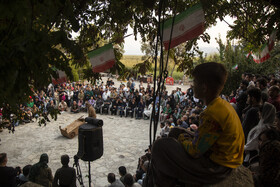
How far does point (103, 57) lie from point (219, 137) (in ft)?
9.61

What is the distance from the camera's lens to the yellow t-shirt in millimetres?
1480

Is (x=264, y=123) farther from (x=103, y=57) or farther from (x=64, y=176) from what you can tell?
(x=64, y=176)

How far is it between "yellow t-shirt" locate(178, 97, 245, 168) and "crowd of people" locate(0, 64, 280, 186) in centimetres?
19

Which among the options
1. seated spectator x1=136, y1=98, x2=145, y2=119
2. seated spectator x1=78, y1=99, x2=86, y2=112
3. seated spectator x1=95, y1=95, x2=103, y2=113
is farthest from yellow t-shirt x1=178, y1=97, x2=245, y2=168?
seated spectator x1=78, y1=99, x2=86, y2=112

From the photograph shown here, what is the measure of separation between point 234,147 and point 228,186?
32cm

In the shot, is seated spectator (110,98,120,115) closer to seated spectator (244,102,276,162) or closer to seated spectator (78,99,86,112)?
→ seated spectator (78,99,86,112)

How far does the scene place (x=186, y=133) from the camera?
69.0 inches

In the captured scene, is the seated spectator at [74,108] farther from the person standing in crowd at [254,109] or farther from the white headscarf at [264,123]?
the white headscarf at [264,123]

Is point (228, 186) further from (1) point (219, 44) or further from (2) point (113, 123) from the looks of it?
(1) point (219, 44)

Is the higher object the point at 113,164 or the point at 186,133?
the point at 186,133

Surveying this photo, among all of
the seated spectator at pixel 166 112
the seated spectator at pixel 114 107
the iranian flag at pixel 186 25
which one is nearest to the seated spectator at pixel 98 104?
the seated spectator at pixel 114 107

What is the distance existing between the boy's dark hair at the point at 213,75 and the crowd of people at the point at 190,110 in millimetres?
170

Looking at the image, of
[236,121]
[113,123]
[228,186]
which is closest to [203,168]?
[228,186]

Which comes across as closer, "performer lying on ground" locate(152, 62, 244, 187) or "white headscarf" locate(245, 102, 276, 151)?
"performer lying on ground" locate(152, 62, 244, 187)
